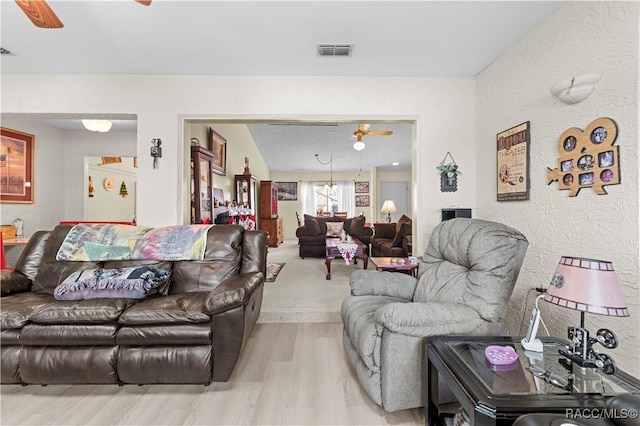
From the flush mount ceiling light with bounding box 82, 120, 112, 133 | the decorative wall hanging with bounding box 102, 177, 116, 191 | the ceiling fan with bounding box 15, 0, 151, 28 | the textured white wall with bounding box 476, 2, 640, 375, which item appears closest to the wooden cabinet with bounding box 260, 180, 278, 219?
the decorative wall hanging with bounding box 102, 177, 116, 191

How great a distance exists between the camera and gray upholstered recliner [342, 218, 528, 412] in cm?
160

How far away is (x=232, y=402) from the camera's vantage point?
1.78m

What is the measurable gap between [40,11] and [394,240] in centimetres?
502

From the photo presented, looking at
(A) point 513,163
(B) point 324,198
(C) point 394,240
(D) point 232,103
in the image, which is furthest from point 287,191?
(A) point 513,163

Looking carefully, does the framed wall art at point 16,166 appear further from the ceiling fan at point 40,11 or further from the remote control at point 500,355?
the remote control at point 500,355

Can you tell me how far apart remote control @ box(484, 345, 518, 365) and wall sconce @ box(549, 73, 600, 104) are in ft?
5.26

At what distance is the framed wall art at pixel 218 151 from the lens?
492 cm

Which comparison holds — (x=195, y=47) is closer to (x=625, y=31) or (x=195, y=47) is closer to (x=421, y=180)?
(x=421, y=180)

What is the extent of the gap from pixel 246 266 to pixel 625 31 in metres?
2.91

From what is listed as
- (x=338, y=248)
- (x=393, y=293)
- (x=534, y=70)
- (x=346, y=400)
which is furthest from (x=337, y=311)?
(x=534, y=70)

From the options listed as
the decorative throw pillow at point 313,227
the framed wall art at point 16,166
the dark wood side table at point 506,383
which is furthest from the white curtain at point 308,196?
the dark wood side table at point 506,383

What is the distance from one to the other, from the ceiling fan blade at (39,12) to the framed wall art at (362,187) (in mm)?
9116

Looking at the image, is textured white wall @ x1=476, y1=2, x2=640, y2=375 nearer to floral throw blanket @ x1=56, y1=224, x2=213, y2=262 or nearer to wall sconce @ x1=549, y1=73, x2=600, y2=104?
wall sconce @ x1=549, y1=73, x2=600, y2=104

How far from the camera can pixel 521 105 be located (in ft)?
8.17
